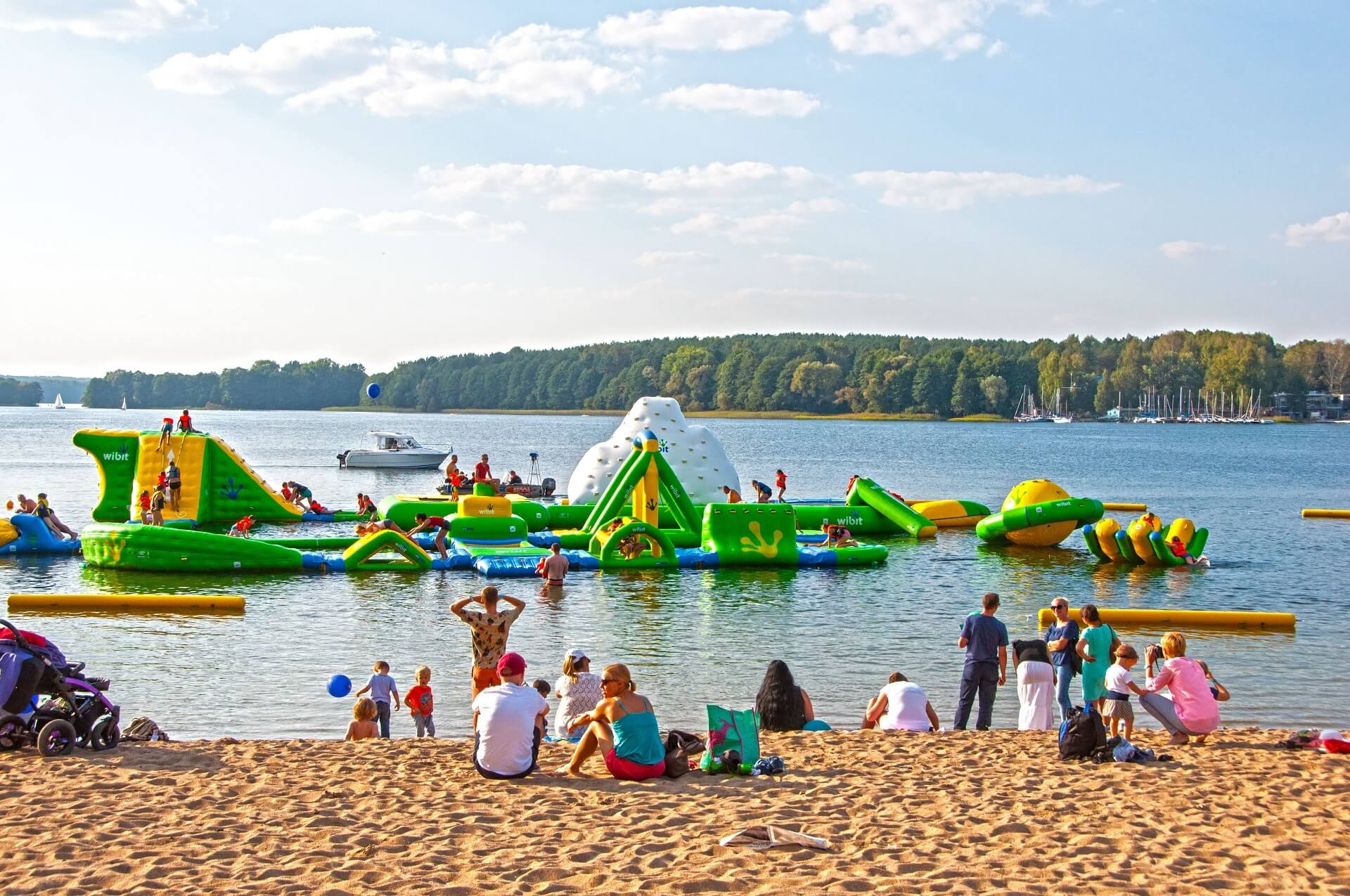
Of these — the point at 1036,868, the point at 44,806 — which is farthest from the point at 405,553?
the point at 1036,868

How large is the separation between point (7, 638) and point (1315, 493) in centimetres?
4811

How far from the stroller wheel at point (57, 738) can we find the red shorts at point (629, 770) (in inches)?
155

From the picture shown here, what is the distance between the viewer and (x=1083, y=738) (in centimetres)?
937

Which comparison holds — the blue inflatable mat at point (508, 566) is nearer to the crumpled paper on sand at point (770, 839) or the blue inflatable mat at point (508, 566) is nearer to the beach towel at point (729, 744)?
the beach towel at point (729, 744)

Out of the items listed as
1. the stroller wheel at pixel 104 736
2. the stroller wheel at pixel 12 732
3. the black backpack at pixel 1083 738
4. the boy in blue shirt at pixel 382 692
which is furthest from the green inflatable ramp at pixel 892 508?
the stroller wheel at pixel 12 732

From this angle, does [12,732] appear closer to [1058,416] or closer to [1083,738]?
[1083,738]

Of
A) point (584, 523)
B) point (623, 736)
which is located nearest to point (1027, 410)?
point (584, 523)

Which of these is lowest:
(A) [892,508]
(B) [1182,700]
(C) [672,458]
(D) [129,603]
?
(D) [129,603]

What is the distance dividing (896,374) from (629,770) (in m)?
131

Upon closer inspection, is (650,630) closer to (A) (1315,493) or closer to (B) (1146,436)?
(A) (1315,493)

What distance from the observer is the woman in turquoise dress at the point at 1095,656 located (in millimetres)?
10961

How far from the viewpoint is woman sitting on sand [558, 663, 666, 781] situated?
8.56 metres

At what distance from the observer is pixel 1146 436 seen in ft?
378

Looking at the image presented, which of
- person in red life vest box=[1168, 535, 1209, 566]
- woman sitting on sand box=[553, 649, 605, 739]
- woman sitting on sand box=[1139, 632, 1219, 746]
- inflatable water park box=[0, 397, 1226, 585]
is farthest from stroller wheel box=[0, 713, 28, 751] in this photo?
person in red life vest box=[1168, 535, 1209, 566]
